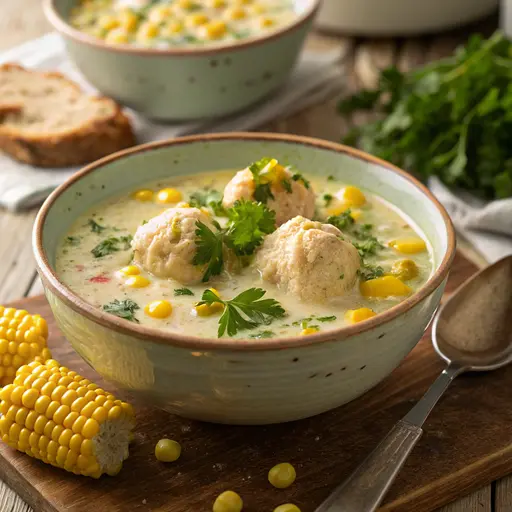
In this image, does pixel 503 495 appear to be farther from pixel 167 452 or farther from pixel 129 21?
pixel 129 21

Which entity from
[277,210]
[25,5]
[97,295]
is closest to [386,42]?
[25,5]

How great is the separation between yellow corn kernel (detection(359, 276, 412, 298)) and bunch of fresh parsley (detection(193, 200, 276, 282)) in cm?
38

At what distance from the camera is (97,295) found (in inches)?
113

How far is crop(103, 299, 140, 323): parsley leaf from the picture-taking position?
274 cm

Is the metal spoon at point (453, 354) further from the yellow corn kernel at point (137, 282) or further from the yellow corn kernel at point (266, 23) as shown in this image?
the yellow corn kernel at point (266, 23)

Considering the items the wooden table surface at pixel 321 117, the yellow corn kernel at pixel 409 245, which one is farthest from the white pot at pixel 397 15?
the yellow corn kernel at pixel 409 245

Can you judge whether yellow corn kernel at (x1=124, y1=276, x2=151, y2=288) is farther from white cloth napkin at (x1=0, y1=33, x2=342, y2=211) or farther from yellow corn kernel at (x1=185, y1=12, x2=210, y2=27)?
yellow corn kernel at (x1=185, y1=12, x2=210, y2=27)

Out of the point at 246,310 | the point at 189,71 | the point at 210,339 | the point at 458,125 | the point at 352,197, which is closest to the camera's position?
the point at 210,339

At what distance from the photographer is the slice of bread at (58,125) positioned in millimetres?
4789

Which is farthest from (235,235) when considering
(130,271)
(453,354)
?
(453,354)

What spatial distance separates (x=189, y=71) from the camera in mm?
4887

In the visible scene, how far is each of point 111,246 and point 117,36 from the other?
2415mm

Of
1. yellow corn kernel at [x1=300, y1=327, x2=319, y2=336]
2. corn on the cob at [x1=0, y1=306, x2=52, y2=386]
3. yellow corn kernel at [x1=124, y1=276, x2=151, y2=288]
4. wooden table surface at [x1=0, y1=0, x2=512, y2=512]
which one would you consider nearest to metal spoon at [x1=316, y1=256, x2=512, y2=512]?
wooden table surface at [x1=0, y1=0, x2=512, y2=512]

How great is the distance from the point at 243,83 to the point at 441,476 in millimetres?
2973
